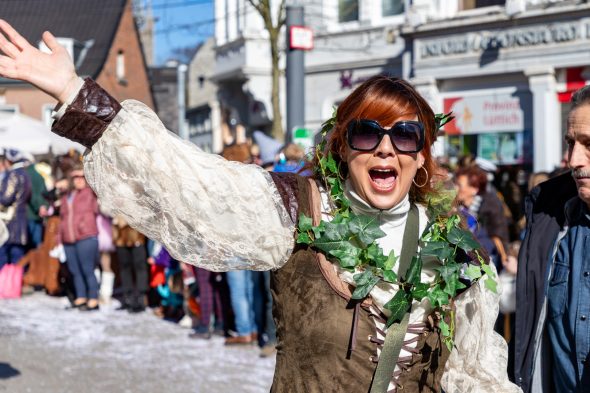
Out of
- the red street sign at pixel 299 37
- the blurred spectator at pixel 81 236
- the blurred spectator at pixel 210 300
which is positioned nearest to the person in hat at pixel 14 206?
the blurred spectator at pixel 81 236

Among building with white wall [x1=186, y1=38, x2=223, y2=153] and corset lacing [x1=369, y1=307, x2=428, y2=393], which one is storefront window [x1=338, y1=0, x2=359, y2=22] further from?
corset lacing [x1=369, y1=307, x2=428, y2=393]

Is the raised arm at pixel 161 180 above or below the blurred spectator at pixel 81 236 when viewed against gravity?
above

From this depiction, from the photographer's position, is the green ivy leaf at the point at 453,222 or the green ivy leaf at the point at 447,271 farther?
the green ivy leaf at the point at 453,222

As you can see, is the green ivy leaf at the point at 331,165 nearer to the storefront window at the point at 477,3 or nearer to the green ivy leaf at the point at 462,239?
the green ivy leaf at the point at 462,239

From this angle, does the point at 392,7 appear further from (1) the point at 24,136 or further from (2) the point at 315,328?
(2) the point at 315,328

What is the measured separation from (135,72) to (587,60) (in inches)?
1285

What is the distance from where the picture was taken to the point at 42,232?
49.2ft

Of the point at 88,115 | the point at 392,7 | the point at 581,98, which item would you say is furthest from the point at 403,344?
the point at 392,7

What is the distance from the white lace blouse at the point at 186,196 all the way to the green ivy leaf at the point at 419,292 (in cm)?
39

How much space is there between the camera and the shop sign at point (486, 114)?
16.9m

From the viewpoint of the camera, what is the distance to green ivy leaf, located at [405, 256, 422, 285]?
9.67 feet

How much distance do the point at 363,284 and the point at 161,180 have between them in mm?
656

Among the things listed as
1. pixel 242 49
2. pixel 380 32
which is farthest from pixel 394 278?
pixel 242 49

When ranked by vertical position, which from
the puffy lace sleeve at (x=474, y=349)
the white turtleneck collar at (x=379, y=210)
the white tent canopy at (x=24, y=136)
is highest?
the white tent canopy at (x=24, y=136)
